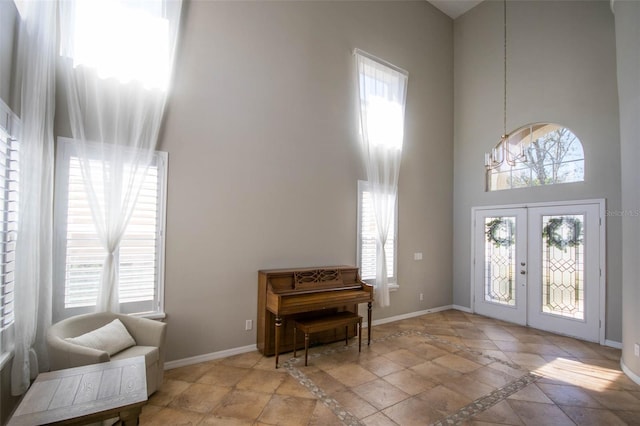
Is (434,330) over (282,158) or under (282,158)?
under

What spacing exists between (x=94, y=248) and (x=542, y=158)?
639 centimetres

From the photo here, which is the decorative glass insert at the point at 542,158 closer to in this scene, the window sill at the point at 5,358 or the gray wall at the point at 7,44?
the gray wall at the point at 7,44

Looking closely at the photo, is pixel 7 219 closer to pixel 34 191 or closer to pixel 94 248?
pixel 34 191

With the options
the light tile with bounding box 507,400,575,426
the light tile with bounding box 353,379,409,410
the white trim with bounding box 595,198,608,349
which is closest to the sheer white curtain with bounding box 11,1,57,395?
the light tile with bounding box 353,379,409,410

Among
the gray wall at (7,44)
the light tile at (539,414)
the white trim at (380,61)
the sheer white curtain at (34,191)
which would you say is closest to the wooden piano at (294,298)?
the light tile at (539,414)

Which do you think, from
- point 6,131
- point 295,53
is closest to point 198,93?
point 295,53

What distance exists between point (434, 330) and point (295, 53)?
15.3 feet

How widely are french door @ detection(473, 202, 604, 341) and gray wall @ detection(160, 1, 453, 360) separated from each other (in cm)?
131

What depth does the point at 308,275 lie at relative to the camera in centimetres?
404

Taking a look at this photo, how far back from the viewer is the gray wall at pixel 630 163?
10.8 feet

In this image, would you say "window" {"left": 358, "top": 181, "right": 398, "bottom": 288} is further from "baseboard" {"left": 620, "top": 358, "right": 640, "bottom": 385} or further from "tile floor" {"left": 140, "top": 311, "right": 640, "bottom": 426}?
"baseboard" {"left": 620, "top": 358, "right": 640, "bottom": 385}

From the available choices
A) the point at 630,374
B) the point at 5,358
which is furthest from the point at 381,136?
the point at 5,358

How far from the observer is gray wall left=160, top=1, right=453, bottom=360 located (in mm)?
3557

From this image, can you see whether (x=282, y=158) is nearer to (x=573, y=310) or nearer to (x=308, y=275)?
(x=308, y=275)
